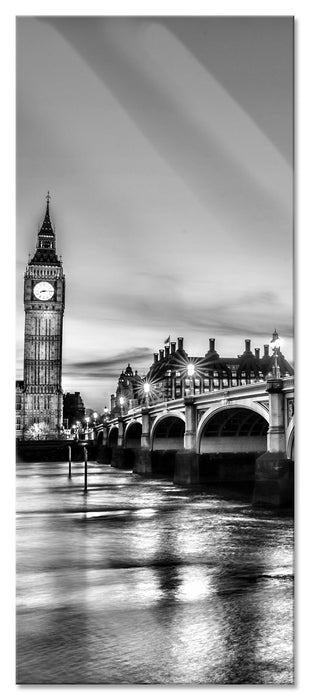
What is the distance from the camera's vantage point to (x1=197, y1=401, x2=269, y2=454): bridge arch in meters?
31.0

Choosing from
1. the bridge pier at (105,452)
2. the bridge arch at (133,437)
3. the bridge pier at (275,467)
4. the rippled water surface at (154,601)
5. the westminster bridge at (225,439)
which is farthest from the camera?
the bridge pier at (105,452)

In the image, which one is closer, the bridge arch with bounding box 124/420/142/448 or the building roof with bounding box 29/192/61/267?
the building roof with bounding box 29/192/61/267

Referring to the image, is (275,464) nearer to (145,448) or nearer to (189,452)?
(189,452)

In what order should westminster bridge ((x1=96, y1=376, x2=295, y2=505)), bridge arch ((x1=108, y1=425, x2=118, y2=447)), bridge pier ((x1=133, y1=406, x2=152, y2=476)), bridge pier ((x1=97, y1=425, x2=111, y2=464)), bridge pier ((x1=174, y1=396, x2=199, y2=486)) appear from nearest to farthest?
1. westminster bridge ((x1=96, y1=376, x2=295, y2=505))
2. bridge pier ((x1=174, y1=396, x2=199, y2=486))
3. bridge pier ((x1=133, y1=406, x2=152, y2=476))
4. bridge arch ((x1=108, y1=425, x2=118, y2=447))
5. bridge pier ((x1=97, y1=425, x2=111, y2=464))

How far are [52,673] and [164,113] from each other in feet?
17.0

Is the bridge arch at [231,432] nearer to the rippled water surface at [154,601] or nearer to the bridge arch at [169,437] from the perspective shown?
the bridge arch at [169,437]

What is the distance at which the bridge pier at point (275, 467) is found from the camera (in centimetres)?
2019

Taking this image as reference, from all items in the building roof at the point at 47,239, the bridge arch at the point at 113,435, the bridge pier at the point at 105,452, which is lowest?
the bridge pier at the point at 105,452

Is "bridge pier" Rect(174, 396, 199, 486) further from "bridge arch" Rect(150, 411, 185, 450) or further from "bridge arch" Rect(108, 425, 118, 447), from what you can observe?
"bridge arch" Rect(108, 425, 118, 447)

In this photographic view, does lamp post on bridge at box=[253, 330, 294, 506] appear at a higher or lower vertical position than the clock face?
lower

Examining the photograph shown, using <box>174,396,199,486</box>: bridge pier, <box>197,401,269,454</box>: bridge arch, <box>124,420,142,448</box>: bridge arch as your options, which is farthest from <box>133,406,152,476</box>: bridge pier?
<box>124,420,142,448</box>: bridge arch

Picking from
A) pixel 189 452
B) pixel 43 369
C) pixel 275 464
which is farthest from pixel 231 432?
pixel 43 369

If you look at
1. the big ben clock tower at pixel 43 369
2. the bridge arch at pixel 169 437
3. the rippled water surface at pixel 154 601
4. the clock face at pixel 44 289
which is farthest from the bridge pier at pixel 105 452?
the rippled water surface at pixel 154 601
